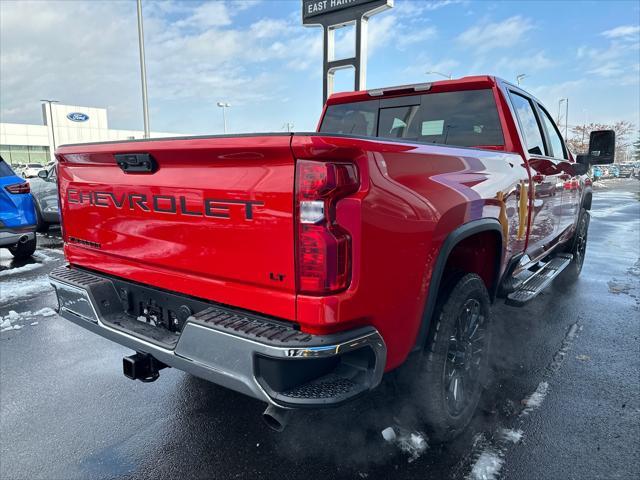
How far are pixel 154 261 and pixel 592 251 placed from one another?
8.49 metres

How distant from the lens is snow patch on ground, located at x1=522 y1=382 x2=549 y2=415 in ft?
9.79

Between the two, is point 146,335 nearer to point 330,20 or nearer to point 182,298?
point 182,298

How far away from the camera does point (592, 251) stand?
8.54 metres

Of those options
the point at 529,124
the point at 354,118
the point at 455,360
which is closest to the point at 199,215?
the point at 455,360

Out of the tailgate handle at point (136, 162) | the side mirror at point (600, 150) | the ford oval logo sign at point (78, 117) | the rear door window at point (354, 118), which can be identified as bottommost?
the tailgate handle at point (136, 162)

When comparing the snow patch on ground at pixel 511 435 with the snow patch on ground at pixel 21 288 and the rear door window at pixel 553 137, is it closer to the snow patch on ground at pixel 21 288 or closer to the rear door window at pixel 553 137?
the rear door window at pixel 553 137

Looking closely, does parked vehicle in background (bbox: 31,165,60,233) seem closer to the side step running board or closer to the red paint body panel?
the red paint body panel

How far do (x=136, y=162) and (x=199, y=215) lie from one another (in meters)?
0.50

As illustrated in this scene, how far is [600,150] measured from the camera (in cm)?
516

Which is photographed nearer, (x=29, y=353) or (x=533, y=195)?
(x=533, y=195)

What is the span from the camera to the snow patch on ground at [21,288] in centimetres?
533

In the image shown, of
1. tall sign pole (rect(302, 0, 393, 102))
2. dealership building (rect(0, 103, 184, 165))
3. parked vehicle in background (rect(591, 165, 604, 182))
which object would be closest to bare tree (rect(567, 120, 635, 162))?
parked vehicle in background (rect(591, 165, 604, 182))

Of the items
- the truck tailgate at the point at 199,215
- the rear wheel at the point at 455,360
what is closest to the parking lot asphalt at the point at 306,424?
the rear wheel at the point at 455,360

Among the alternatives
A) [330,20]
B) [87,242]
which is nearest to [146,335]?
[87,242]
